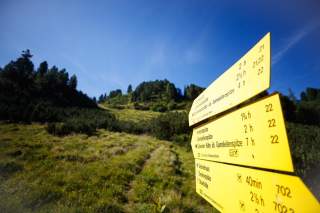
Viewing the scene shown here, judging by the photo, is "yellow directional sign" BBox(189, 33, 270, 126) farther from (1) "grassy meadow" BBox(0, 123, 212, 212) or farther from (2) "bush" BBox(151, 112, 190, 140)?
(2) "bush" BBox(151, 112, 190, 140)

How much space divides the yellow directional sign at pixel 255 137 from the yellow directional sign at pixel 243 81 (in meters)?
0.11

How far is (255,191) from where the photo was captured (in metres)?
1.33

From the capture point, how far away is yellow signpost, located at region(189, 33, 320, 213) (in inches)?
40.9

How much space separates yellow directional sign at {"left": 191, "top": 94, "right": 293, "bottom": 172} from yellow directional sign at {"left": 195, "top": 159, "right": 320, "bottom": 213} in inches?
3.1

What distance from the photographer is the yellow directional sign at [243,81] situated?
1.31 m

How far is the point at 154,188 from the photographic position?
6.99m

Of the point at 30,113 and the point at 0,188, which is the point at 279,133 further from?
the point at 30,113

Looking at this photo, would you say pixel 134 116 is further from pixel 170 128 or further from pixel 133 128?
pixel 170 128

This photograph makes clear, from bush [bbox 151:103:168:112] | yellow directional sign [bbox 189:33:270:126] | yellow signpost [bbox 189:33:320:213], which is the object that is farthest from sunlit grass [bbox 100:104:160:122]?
yellow signpost [bbox 189:33:320:213]

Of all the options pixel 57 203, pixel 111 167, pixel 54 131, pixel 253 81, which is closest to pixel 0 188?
pixel 57 203

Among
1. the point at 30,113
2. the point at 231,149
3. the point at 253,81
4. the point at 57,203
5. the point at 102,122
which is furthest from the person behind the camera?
the point at 102,122

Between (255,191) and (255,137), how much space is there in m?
0.42

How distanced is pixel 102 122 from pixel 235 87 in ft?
107

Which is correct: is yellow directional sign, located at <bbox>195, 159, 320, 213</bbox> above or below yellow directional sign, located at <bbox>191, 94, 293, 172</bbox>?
below
